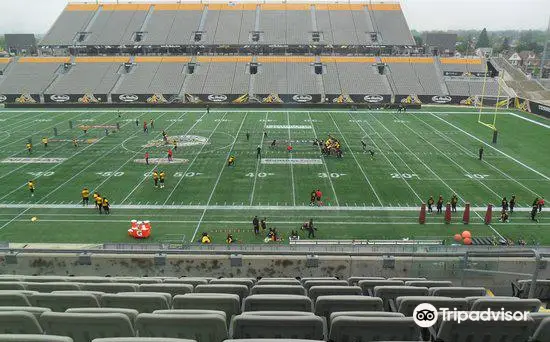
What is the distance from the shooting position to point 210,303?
4746 millimetres

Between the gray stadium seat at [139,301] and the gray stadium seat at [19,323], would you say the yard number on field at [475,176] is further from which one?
the gray stadium seat at [19,323]

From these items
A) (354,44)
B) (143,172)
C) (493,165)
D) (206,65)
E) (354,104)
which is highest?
(354,44)

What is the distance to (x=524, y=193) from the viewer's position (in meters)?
21.9

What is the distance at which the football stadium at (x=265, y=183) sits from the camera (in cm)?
458

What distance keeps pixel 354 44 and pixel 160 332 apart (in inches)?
2613

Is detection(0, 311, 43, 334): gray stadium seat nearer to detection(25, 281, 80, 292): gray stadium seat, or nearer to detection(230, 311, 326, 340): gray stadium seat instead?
detection(230, 311, 326, 340): gray stadium seat

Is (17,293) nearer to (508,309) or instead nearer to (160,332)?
(160,332)

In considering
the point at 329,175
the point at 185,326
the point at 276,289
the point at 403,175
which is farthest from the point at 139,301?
the point at 403,175

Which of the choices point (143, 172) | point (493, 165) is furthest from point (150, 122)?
point (493, 165)

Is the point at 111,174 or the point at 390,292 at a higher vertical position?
the point at 390,292

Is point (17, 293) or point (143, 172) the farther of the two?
point (143, 172)

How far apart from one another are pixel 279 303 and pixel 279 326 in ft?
2.71

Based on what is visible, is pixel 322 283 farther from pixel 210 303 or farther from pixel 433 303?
pixel 210 303

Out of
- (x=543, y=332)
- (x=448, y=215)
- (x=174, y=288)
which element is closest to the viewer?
(x=543, y=332)
